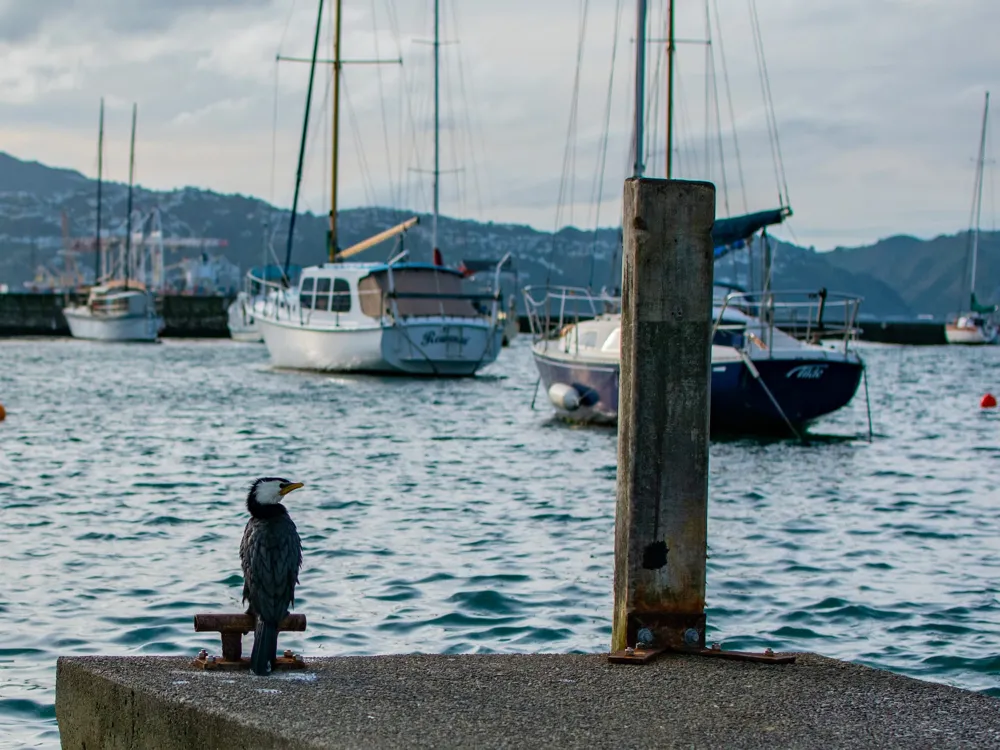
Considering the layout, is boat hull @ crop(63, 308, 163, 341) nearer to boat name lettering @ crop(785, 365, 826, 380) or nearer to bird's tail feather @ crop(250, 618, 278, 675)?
boat name lettering @ crop(785, 365, 826, 380)

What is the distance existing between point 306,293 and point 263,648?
33.3 m

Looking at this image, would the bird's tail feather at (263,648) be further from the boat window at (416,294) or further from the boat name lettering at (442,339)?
the boat name lettering at (442,339)

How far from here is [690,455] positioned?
20.7ft

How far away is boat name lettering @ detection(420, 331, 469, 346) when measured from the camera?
1472 inches

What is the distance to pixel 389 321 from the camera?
119 ft

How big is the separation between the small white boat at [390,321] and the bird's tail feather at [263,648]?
30288 millimetres

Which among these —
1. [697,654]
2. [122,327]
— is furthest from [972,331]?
[697,654]

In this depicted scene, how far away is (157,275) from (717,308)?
13192 cm

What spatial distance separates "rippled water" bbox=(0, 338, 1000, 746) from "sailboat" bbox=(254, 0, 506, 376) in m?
9.20

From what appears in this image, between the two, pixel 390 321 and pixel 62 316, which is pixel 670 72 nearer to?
pixel 390 321

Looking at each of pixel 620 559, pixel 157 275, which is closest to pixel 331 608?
pixel 620 559

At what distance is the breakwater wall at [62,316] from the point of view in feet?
277

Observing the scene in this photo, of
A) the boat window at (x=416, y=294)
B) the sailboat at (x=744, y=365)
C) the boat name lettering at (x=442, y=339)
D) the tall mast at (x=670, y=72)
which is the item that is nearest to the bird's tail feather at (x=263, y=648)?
the sailboat at (x=744, y=365)

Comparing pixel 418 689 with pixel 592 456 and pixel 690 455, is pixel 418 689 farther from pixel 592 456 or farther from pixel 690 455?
pixel 592 456
